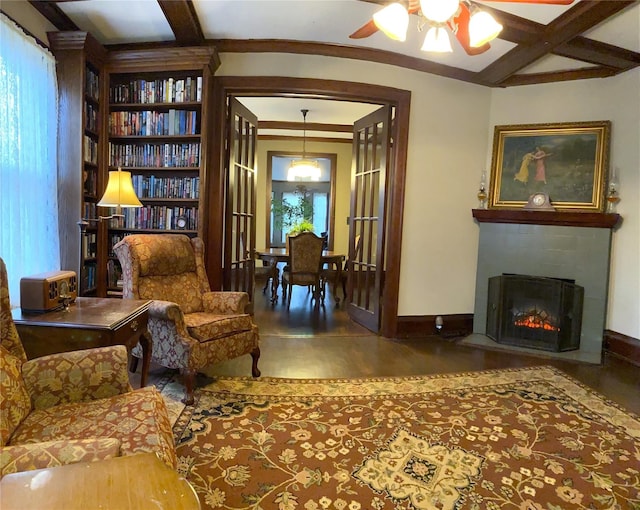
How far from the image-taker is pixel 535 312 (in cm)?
387

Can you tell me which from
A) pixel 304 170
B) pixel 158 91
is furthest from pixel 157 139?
pixel 304 170

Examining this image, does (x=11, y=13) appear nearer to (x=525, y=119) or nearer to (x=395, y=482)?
(x=395, y=482)

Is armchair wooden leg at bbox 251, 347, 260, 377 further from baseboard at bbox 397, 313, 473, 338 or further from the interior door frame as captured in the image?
baseboard at bbox 397, 313, 473, 338

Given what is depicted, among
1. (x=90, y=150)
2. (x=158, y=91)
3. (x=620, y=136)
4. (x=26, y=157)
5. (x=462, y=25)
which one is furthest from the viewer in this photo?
(x=620, y=136)

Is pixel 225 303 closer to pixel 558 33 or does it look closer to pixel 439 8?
pixel 439 8

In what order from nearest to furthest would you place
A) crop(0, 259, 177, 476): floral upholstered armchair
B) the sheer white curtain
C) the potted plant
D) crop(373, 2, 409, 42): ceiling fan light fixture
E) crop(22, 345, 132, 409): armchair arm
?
crop(0, 259, 177, 476): floral upholstered armchair
crop(22, 345, 132, 409): armchair arm
crop(373, 2, 409, 42): ceiling fan light fixture
the sheer white curtain
the potted plant

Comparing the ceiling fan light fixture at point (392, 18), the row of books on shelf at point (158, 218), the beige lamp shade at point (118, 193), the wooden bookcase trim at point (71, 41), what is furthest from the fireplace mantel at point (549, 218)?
the wooden bookcase trim at point (71, 41)

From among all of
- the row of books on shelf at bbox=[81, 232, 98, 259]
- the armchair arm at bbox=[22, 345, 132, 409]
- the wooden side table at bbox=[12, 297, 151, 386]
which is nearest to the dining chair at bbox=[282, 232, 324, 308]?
the row of books on shelf at bbox=[81, 232, 98, 259]

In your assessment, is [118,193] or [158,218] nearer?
[118,193]

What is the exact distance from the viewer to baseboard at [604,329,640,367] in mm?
3408

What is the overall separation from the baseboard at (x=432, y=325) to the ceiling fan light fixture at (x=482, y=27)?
2.65m

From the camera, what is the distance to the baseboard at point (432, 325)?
4.03m

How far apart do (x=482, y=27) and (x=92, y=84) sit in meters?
3.02

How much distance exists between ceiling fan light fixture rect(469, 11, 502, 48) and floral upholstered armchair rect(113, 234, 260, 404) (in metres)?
2.18
